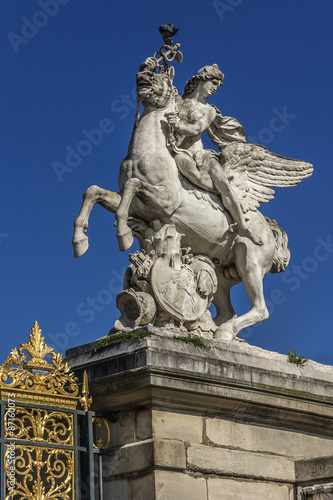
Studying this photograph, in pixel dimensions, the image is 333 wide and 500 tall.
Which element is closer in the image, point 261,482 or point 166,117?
→ point 261,482

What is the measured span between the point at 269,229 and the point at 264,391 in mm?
1990

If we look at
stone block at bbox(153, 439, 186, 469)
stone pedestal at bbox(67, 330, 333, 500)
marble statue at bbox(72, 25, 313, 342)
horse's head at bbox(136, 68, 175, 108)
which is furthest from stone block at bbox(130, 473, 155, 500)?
horse's head at bbox(136, 68, 175, 108)

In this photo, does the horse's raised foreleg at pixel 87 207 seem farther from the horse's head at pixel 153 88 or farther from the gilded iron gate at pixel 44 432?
the gilded iron gate at pixel 44 432

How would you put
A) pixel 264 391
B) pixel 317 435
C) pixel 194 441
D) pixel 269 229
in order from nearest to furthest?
1. pixel 194 441
2. pixel 264 391
3. pixel 317 435
4. pixel 269 229

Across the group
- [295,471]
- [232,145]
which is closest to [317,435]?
[295,471]

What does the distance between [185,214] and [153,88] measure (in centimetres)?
127

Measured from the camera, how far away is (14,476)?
712 centimetres

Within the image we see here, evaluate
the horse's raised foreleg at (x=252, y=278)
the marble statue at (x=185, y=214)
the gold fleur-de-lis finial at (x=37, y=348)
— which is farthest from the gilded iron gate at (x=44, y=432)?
the horse's raised foreleg at (x=252, y=278)

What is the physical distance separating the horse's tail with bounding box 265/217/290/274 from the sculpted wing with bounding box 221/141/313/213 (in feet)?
1.06

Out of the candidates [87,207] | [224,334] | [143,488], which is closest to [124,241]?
[87,207]

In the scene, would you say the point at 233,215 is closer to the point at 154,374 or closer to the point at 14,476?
the point at 154,374

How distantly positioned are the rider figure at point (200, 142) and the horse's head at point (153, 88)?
0.17m

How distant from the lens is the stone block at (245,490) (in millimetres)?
7873

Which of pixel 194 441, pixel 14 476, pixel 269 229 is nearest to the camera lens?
pixel 14 476
